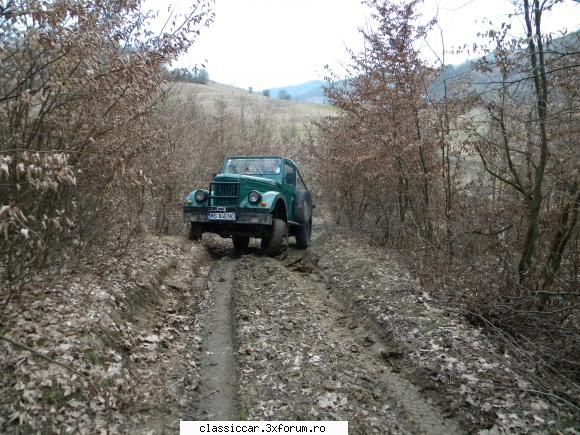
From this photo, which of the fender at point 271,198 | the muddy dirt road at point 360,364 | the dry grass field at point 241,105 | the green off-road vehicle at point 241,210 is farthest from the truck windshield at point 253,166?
the muddy dirt road at point 360,364

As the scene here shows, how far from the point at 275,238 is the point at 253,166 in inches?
89.2

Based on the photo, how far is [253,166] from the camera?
10039mm

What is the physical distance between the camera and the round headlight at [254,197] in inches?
328

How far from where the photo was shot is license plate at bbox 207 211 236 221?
8344mm

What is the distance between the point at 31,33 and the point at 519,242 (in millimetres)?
6030

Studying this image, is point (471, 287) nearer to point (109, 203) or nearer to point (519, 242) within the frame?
point (519, 242)

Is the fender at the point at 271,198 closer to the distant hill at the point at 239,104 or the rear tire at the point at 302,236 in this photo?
the rear tire at the point at 302,236

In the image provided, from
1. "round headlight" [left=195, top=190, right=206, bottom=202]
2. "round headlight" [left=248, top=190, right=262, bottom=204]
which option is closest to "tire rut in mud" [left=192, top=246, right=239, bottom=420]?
"round headlight" [left=248, top=190, right=262, bottom=204]

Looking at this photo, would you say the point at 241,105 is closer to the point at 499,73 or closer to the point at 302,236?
the point at 302,236

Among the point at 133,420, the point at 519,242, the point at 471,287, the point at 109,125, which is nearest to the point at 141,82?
the point at 109,125

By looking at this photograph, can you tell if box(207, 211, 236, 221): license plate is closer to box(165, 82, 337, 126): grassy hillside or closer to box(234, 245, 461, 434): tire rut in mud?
box(234, 245, 461, 434): tire rut in mud

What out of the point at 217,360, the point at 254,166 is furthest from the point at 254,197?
the point at 217,360

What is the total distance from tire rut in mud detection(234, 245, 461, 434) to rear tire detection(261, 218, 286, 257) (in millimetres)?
2429

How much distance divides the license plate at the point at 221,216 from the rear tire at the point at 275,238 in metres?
0.84
